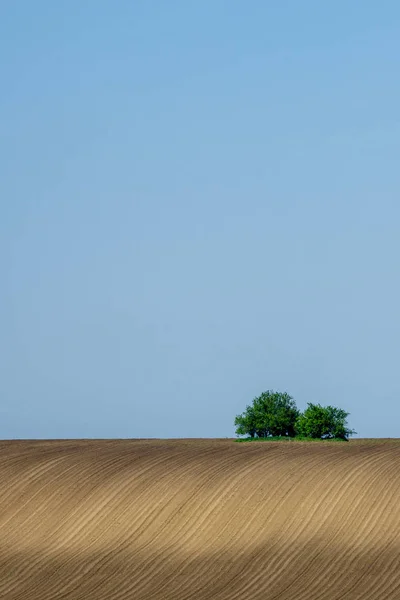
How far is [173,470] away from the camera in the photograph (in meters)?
49.6

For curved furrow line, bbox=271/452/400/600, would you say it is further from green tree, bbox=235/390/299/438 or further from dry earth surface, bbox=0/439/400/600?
green tree, bbox=235/390/299/438

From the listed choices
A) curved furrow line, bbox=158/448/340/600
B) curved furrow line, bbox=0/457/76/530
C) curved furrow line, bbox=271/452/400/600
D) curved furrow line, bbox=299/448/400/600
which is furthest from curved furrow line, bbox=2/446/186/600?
curved furrow line, bbox=299/448/400/600

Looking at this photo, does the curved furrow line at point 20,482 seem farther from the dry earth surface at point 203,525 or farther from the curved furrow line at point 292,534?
the curved furrow line at point 292,534

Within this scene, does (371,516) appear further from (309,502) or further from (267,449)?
(267,449)

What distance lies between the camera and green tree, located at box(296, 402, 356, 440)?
194 ft

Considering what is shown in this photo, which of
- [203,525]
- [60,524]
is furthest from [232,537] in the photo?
[60,524]

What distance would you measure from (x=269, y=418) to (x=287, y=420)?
0.94 meters

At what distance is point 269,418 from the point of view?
197 ft

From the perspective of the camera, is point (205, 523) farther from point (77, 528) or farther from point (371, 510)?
point (371, 510)

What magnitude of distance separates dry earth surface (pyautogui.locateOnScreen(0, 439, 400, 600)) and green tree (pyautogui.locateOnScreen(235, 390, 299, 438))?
5.80 meters

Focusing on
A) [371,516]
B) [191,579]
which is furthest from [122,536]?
[371,516]

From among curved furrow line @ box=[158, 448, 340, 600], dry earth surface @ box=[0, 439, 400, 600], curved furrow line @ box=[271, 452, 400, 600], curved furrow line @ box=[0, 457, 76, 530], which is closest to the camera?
curved furrow line @ box=[271, 452, 400, 600]

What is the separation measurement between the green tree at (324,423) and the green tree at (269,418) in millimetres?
998

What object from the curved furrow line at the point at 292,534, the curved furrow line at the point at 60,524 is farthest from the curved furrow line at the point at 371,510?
the curved furrow line at the point at 60,524
